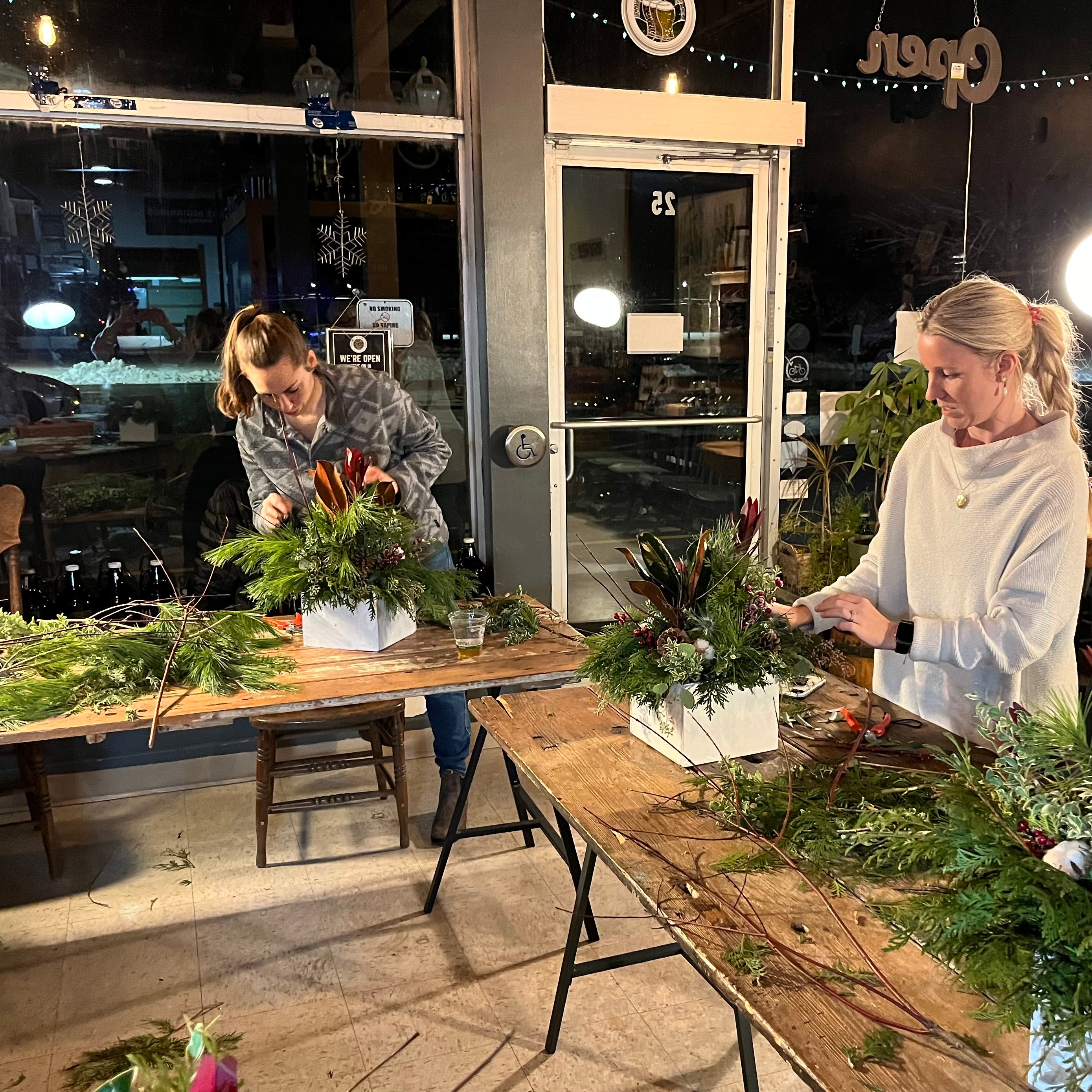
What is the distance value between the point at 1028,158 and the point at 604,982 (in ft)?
14.3

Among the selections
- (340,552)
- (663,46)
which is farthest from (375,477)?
(663,46)

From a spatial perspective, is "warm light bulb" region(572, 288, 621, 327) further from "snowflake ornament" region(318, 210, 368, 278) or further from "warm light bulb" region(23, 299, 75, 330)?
"warm light bulb" region(23, 299, 75, 330)

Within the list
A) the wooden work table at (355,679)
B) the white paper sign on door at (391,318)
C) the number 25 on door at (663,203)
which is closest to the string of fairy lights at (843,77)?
the number 25 on door at (663,203)

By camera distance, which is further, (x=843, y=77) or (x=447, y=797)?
(x=843, y=77)

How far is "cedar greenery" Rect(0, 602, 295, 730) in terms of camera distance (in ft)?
7.90

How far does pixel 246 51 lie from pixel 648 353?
2.04 m

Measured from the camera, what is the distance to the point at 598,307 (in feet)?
14.9

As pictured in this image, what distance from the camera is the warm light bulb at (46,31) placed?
141 inches

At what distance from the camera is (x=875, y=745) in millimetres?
1958

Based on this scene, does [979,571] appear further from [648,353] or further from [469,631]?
[648,353]

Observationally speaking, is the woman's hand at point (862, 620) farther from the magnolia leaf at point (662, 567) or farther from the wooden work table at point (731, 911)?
the magnolia leaf at point (662, 567)

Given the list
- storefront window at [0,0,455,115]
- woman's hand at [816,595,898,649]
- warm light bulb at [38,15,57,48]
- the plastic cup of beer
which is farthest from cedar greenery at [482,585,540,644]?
warm light bulb at [38,15,57,48]

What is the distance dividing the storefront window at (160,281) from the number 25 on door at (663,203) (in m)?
0.93

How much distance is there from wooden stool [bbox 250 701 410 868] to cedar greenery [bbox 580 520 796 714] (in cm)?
147
